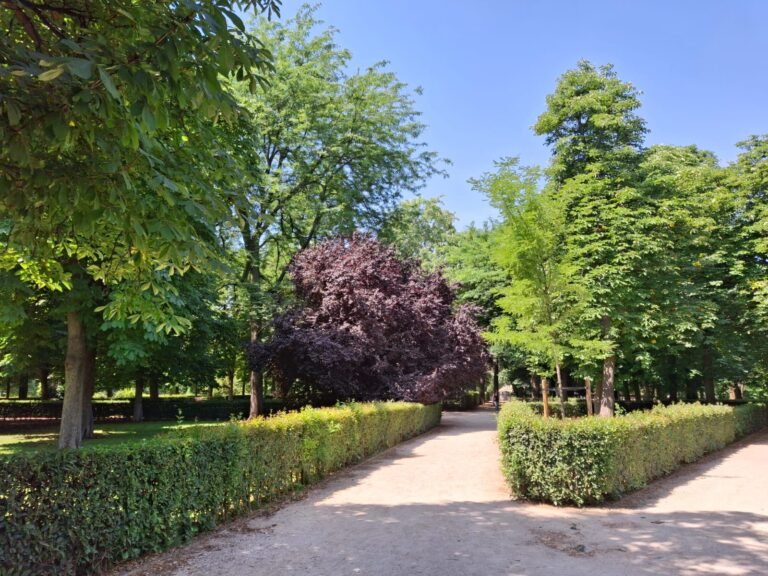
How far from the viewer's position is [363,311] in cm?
1590

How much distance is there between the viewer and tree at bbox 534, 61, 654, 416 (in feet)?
47.2

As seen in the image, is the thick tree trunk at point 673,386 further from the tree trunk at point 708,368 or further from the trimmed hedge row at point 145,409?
the trimmed hedge row at point 145,409

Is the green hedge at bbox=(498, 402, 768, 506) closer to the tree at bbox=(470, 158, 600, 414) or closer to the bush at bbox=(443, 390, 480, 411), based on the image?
the tree at bbox=(470, 158, 600, 414)

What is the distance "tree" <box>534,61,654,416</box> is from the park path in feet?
20.9

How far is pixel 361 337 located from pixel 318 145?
9332mm

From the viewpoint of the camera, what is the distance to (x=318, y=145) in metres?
20.6

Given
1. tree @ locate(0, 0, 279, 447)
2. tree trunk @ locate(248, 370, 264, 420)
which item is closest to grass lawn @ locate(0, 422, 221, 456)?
tree trunk @ locate(248, 370, 264, 420)

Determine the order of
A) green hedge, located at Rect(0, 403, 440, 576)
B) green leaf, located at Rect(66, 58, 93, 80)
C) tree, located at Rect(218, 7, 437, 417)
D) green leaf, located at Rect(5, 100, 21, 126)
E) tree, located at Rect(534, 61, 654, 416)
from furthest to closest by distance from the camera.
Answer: tree, located at Rect(218, 7, 437, 417) → tree, located at Rect(534, 61, 654, 416) → green hedge, located at Rect(0, 403, 440, 576) → green leaf, located at Rect(5, 100, 21, 126) → green leaf, located at Rect(66, 58, 93, 80)

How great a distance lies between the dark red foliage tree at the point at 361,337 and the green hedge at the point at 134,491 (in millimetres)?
7205

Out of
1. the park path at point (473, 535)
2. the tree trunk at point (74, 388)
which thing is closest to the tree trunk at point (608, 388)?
the park path at point (473, 535)

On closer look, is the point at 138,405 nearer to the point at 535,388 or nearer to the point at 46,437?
the point at 46,437

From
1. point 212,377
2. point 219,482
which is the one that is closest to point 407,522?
point 219,482

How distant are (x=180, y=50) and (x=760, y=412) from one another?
81.7ft

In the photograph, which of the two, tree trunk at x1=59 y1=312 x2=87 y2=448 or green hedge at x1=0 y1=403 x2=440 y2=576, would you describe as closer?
green hedge at x1=0 y1=403 x2=440 y2=576
